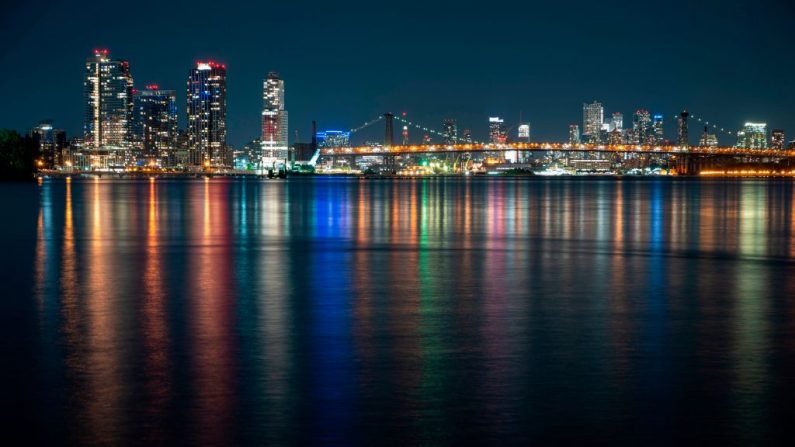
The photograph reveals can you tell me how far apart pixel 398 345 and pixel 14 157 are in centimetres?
11017

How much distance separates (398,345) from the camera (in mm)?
10078

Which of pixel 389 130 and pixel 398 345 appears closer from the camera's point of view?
pixel 398 345

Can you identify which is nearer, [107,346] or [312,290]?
[107,346]

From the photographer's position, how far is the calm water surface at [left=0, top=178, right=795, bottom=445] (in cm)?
716

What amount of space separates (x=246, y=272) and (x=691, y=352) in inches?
370

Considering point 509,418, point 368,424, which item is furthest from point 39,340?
point 509,418

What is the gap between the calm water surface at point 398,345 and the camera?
282 inches

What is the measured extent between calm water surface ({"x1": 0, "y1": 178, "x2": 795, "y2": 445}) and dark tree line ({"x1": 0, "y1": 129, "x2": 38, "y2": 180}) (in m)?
95.5

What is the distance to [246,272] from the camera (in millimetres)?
17203

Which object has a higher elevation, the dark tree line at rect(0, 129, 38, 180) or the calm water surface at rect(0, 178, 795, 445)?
the dark tree line at rect(0, 129, 38, 180)

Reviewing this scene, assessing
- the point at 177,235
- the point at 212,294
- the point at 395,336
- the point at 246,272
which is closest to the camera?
the point at 395,336

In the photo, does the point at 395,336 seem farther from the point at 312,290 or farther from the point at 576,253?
the point at 576,253

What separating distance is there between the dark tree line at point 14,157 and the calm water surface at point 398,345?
95.5 metres

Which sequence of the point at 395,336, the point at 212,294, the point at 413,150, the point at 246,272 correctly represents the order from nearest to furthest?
the point at 395,336
the point at 212,294
the point at 246,272
the point at 413,150
